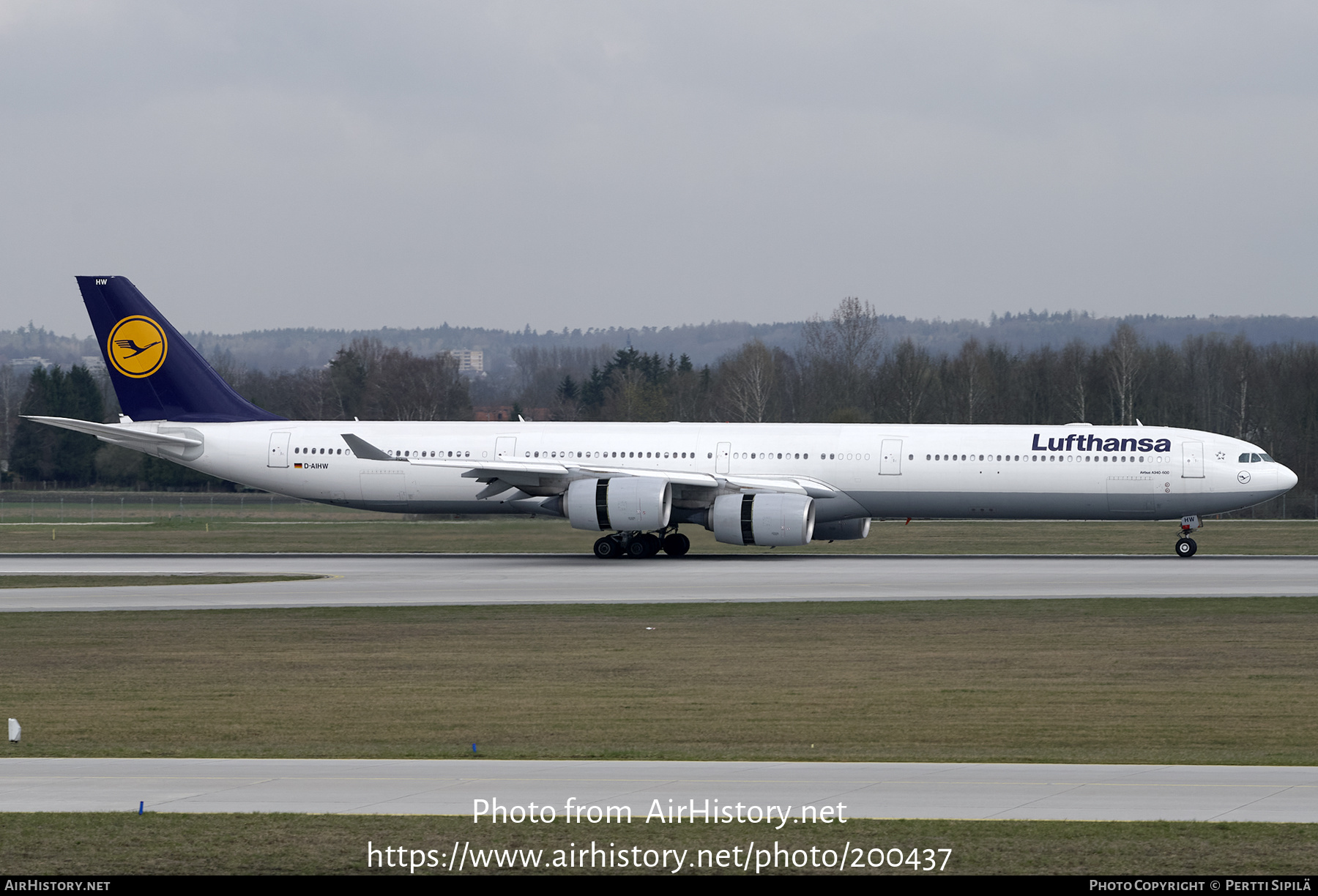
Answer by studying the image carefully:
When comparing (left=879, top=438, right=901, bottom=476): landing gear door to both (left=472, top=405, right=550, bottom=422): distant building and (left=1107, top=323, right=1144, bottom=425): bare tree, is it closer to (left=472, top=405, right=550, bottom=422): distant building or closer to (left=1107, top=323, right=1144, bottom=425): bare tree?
(left=1107, top=323, right=1144, bottom=425): bare tree

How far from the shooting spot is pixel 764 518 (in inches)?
1519

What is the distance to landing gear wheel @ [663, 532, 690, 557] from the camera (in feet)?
138

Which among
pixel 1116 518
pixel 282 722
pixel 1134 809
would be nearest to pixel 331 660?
pixel 282 722

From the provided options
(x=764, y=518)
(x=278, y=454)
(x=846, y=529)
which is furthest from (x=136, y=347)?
A: (x=846, y=529)

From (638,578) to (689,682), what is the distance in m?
15.7

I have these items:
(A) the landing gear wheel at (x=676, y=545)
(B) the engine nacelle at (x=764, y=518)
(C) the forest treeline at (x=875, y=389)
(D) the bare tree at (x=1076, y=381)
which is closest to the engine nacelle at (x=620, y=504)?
(B) the engine nacelle at (x=764, y=518)

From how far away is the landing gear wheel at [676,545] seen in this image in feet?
138

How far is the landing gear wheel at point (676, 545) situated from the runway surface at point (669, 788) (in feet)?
94.9

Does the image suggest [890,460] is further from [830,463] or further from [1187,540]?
[1187,540]

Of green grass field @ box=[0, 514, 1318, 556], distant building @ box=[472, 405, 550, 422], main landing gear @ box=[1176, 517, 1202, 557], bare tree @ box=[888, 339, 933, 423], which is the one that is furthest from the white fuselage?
distant building @ box=[472, 405, 550, 422]

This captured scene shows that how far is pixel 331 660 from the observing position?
2172 centimetres

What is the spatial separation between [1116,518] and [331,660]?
87.1 feet

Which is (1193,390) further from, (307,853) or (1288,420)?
(307,853)

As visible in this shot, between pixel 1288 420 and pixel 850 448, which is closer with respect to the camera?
pixel 850 448
